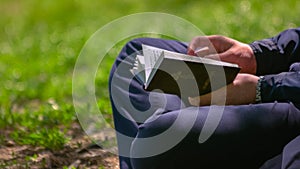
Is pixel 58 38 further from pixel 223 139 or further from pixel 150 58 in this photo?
pixel 223 139

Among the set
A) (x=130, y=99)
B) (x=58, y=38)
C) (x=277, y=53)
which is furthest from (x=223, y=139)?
(x=58, y=38)

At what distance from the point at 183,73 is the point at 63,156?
1.03 meters

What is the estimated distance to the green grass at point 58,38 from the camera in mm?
3980

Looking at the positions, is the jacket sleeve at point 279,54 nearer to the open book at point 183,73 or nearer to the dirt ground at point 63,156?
the open book at point 183,73

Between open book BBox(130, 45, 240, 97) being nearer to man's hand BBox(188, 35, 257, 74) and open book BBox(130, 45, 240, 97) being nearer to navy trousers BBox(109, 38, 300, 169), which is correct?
navy trousers BBox(109, 38, 300, 169)

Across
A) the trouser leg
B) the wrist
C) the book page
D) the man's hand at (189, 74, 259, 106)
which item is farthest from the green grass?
the wrist

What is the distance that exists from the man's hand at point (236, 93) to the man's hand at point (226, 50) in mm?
181

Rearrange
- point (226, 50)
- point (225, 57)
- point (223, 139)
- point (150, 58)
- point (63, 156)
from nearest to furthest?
point (223, 139)
point (150, 58)
point (225, 57)
point (226, 50)
point (63, 156)

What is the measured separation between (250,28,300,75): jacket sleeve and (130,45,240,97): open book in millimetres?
353

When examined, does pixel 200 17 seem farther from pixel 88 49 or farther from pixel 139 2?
pixel 139 2

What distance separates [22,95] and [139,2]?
12.1 feet

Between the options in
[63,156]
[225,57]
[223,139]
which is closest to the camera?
[223,139]

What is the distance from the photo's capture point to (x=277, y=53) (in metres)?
3.02

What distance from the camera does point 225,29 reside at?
544 centimetres
